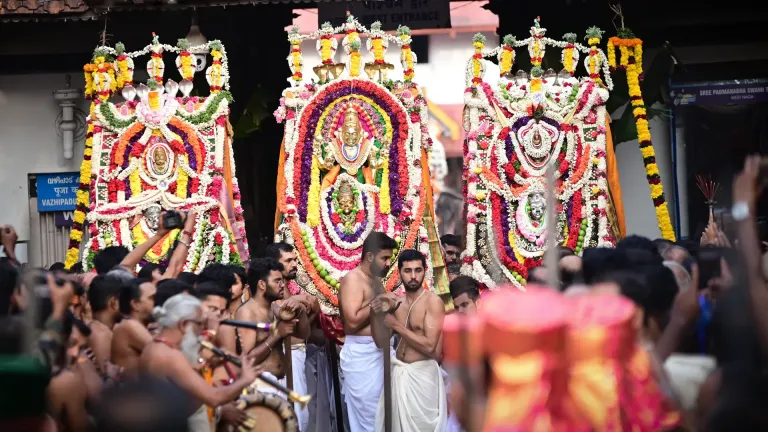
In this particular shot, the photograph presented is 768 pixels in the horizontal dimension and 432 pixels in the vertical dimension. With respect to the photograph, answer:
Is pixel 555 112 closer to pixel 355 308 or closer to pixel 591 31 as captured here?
pixel 591 31

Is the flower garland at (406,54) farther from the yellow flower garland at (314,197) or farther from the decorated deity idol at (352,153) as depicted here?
the yellow flower garland at (314,197)

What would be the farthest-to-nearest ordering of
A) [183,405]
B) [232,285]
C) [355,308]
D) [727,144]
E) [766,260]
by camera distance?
[727,144], [355,308], [232,285], [766,260], [183,405]

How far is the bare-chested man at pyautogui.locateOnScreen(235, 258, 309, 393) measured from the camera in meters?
7.91

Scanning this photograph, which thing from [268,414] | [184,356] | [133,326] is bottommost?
[268,414]

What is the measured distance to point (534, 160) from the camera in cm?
1106

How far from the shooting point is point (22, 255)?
13.5 meters

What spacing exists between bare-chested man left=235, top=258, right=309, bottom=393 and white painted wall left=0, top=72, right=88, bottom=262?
5.80m

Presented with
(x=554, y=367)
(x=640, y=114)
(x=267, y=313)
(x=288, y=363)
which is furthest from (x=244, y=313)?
(x=640, y=114)

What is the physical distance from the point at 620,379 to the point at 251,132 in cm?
865

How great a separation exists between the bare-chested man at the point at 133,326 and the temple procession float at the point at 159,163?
3601mm

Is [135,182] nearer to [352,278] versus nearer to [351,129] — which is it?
[351,129]

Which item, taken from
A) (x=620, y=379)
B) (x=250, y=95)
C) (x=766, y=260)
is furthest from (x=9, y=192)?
(x=620, y=379)

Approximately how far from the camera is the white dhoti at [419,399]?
8797mm

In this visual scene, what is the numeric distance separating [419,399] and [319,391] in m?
1.51
